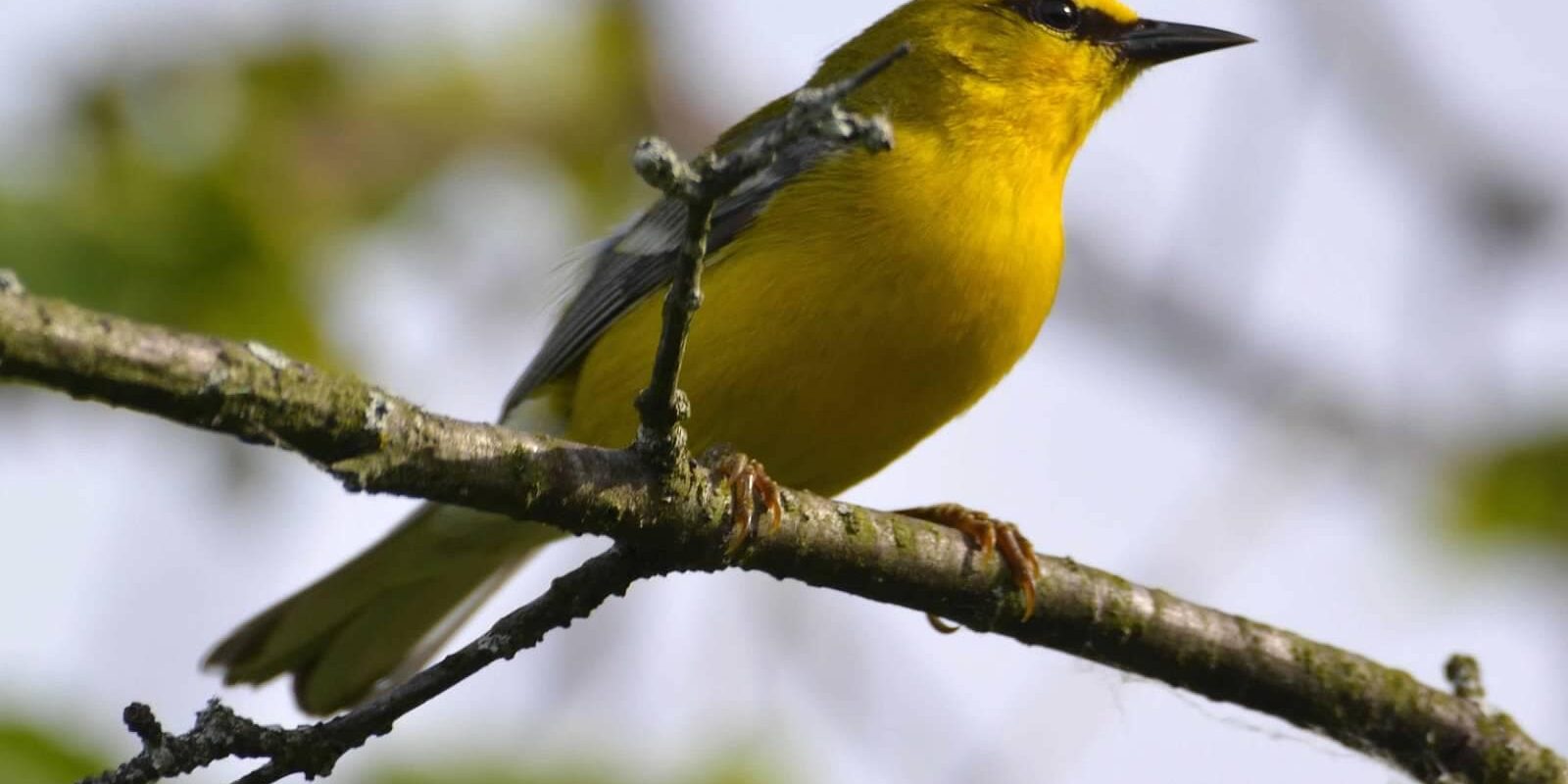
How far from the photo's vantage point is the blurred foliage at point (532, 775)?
14.6ft

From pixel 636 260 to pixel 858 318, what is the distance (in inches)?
49.1

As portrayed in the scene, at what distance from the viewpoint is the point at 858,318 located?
182 inches

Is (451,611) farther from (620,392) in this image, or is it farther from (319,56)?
(319,56)

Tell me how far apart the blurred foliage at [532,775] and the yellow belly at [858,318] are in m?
0.85

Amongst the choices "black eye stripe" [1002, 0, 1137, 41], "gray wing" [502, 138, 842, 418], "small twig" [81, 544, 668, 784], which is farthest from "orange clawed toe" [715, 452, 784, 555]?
"black eye stripe" [1002, 0, 1137, 41]

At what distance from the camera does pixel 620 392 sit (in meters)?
5.04

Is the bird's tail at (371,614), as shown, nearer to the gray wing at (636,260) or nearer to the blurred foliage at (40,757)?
the gray wing at (636,260)

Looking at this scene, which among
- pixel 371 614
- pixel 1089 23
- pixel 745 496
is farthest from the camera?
pixel 1089 23

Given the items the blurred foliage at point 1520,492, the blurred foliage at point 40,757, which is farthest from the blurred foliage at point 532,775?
the blurred foliage at point 1520,492

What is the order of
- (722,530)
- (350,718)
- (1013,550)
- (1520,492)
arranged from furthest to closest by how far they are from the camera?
1. (1520,492)
2. (1013,550)
3. (722,530)
4. (350,718)

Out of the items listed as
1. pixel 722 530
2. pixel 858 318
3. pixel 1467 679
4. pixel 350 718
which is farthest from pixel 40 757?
pixel 1467 679

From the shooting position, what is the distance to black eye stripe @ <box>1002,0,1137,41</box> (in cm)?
591

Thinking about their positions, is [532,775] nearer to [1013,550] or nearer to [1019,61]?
[1013,550]

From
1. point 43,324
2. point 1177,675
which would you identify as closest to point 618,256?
point 1177,675
